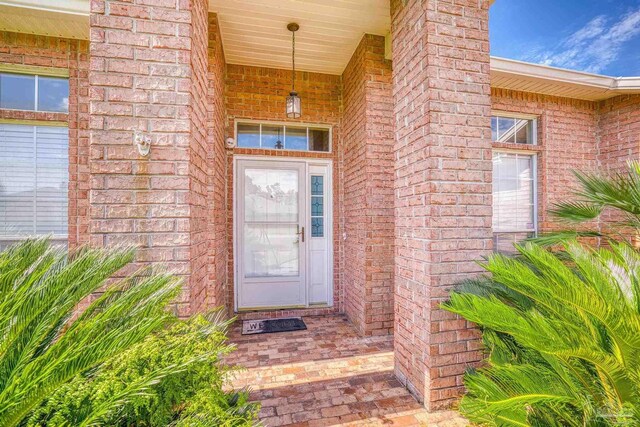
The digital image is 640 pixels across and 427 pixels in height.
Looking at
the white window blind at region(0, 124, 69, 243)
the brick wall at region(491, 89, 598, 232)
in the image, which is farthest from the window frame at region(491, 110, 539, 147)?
the white window blind at region(0, 124, 69, 243)

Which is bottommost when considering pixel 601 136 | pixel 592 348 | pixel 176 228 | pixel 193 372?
pixel 193 372

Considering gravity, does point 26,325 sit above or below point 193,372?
above

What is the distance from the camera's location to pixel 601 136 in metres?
4.39

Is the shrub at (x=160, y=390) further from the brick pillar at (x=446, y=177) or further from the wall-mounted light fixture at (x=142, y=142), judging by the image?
the brick pillar at (x=446, y=177)

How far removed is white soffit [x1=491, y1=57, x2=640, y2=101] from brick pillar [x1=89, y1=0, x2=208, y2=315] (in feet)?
11.6

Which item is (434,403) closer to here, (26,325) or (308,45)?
(26,325)

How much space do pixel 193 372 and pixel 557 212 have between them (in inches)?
101

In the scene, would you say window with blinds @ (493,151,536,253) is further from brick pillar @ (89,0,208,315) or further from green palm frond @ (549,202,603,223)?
brick pillar @ (89,0,208,315)

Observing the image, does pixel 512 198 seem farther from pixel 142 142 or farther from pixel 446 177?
pixel 142 142

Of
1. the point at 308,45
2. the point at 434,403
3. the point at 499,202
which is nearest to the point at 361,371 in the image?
the point at 434,403

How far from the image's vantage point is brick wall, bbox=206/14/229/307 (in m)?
3.00

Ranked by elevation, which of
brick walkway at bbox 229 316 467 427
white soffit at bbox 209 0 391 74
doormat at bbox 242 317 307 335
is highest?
white soffit at bbox 209 0 391 74

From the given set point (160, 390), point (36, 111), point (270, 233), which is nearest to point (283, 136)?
point (270, 233)

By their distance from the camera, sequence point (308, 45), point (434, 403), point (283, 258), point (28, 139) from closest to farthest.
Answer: point (434, 403) < point (28, 139) < point (308, 45) < point (283, 258)
